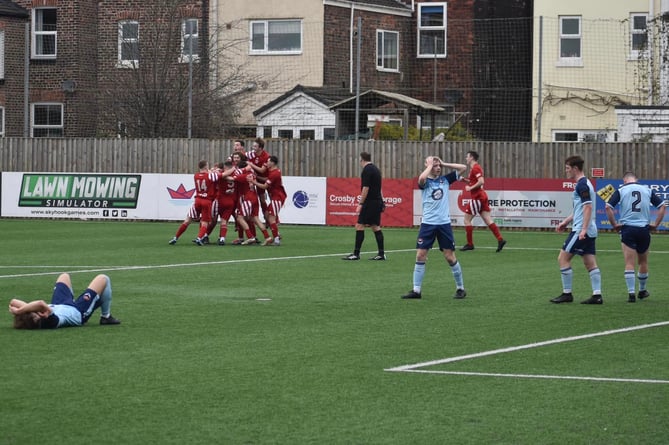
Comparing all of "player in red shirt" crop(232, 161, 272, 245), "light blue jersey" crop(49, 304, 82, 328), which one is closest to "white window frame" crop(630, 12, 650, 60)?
"player in red shirt" crop(232, 161, 272, 245)

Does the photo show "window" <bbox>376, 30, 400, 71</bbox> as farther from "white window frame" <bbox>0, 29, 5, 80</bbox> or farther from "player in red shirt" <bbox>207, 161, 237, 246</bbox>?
"player in red shirt" <bbox>207, 161, 237, 246</bbox>

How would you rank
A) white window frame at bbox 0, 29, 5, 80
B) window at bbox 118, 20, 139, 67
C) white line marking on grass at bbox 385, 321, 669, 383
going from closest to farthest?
white line marking on grass at bbox 385, 321, 669, 383 → window at bbox 118, 20, 139, 67 → white window frame at bbox 0, 29, 5, 80

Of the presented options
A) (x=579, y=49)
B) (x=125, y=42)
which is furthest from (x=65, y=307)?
(x=579, y=49)

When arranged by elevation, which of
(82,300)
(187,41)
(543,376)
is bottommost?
(543,376)

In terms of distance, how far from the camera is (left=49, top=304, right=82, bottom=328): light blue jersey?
12.5m

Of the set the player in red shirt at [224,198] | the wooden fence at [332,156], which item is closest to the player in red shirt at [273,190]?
the player in red shirt at [224,198]

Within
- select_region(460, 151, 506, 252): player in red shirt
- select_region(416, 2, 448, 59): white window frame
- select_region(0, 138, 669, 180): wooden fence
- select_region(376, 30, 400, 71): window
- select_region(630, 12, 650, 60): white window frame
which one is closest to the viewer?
select_region(460, 151, 506, 252): player in red shirt

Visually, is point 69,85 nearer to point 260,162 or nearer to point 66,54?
point 66,54

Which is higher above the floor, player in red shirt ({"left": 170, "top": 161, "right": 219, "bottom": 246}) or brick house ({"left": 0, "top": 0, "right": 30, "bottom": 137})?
brick house ({"left": 0, "top": 0, "right": 30, "bottom": 137})

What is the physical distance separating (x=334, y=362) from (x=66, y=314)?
10.3ft

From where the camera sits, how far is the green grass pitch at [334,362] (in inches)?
319

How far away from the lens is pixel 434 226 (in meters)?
16.4

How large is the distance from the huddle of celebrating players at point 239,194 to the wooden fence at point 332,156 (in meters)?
9.44

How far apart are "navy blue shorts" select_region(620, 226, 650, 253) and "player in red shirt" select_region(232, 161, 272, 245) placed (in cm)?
1152
